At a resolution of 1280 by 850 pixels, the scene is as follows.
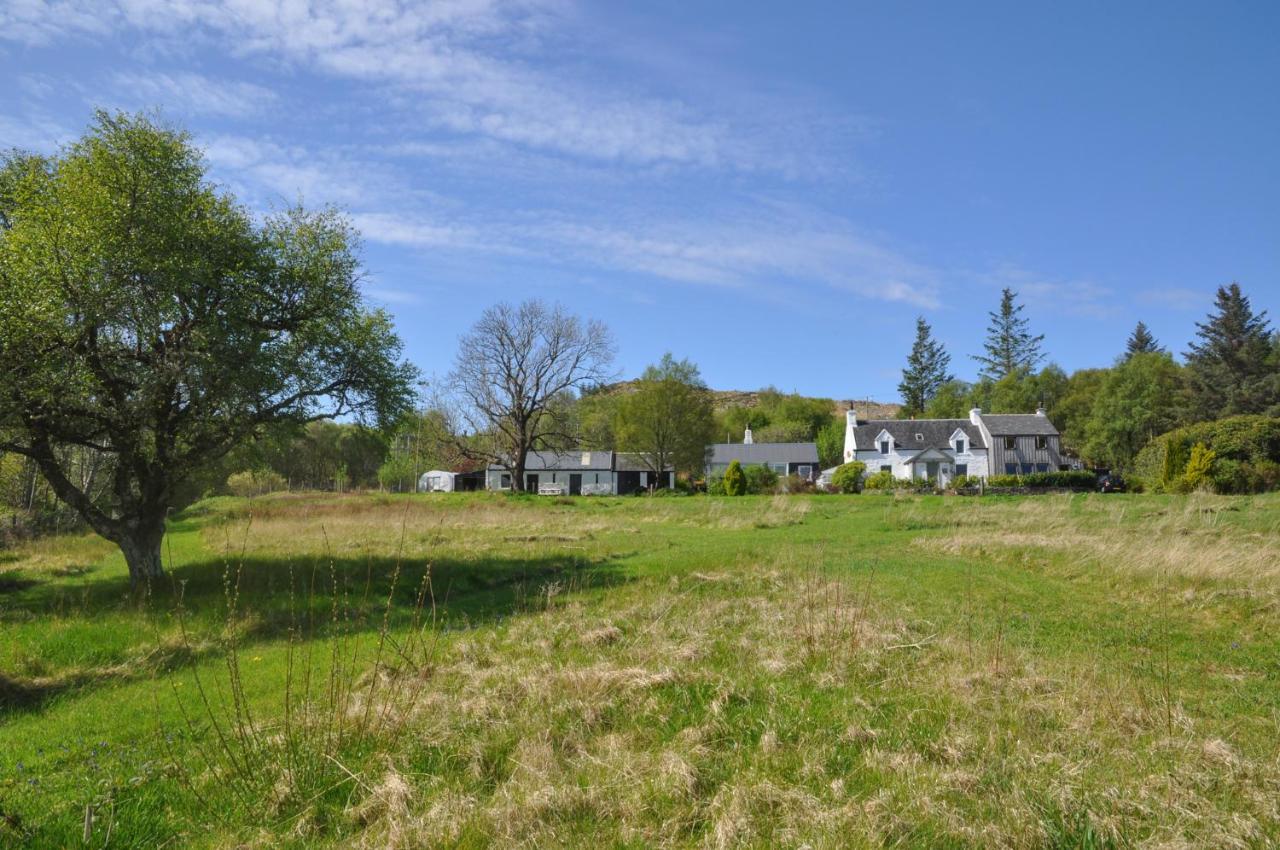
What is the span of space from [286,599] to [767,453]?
242 feet

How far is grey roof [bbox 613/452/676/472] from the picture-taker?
7912 cm

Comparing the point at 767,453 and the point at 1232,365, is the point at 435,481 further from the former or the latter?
the point at 1232,365

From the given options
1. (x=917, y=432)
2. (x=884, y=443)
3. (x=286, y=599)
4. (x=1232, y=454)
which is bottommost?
(x=286, y=599)

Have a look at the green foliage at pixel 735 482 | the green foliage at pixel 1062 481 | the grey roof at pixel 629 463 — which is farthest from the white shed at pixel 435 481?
the green foliage at pixel 1062 481

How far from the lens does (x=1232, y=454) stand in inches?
1529

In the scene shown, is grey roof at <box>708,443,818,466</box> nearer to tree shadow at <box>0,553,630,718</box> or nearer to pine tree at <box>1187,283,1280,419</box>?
pine tree at <box>1187,283,1280,419</box>

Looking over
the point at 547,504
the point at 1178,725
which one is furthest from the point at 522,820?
the point at 547,504

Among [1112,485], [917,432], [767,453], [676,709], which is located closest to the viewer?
[676,709]

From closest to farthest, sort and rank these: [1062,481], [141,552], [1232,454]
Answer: [141,552] → [1232,454] → [1062,481]

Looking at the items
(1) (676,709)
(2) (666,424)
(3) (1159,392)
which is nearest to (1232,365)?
(3) (1159,392)

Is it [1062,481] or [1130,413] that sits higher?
→ [1130,413]

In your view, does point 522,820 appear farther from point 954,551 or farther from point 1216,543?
point 1216,543

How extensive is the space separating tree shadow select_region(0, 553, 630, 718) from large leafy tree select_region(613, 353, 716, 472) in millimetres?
52228

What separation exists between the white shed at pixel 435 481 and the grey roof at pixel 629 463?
21194mm
